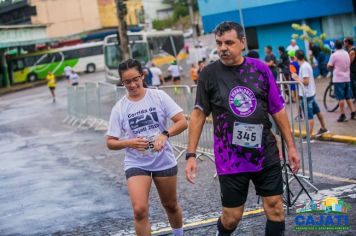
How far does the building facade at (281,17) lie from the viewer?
24656 millimetres

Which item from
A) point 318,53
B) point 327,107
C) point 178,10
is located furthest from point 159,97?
point 178,10

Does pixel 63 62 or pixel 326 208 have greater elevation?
pixel 63 62

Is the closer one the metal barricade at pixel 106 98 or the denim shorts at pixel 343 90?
the denim shorts at pixel 343 90

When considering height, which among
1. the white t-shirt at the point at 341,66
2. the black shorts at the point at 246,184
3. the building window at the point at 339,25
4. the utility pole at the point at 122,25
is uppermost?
the utility pole at the point at 122,25

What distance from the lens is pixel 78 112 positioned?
73.3 ft

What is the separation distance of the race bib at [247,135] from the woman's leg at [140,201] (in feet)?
3.60

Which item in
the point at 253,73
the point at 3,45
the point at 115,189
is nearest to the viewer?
the point at 253,73

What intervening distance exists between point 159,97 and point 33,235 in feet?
8.48

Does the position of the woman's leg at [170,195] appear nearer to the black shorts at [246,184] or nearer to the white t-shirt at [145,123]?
the white t-shirt at [145,123]

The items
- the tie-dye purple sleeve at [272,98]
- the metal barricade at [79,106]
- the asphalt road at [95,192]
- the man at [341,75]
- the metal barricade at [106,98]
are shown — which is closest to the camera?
the tie-dye purple sleeve at [272,98]

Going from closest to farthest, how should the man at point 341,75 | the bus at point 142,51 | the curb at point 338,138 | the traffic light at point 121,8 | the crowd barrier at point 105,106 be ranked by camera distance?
the curb at point 338,138, the crowd barrier at point 105,106, the man at point 341,75, the traffic light at point 121,8, the bus at point 142,51

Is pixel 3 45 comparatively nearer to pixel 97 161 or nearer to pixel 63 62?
pixel 63 62

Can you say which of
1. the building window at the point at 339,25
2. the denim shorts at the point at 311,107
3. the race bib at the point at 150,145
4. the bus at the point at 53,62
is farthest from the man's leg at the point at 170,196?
the bus at the point at 53,62

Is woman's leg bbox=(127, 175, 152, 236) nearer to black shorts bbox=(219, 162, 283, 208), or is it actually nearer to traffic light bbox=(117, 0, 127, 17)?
black shorts bbox=(219, 162, 283, 208)
